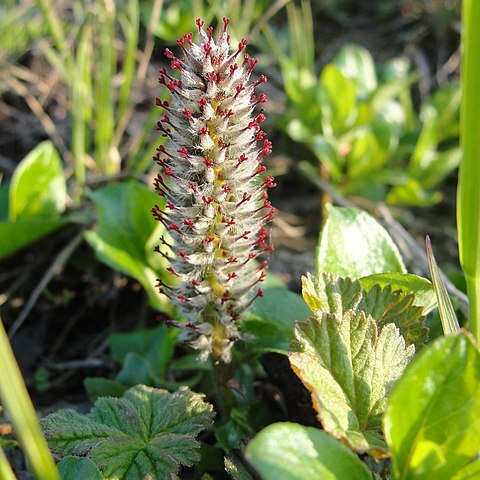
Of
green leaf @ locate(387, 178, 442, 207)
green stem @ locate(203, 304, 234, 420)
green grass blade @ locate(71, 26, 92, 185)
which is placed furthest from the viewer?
green leaf @ locate(387, 178, 442, 207)

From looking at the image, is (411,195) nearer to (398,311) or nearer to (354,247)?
(354,247)

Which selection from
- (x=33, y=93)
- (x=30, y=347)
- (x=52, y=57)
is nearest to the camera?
(x=30, y=347)

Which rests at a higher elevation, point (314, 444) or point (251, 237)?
point (251, 237)

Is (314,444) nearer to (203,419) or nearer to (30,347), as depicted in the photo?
(203,419)

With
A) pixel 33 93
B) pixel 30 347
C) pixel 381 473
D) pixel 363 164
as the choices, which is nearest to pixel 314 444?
pixel 381 473

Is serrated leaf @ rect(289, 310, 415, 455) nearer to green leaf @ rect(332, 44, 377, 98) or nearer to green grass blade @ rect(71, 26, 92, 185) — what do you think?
green grass blade @ rect(71, 26, 92, 185)

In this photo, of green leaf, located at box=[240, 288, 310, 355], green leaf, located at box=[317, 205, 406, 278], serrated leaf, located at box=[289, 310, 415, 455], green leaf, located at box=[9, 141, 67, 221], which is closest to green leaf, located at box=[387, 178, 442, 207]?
green leaf, located at box=[317, 205, 406, 278]

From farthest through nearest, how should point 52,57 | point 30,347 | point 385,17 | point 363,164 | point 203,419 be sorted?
point 385,17 → point 363,164 → point 52,57 → point 30,347 → point 203,419
